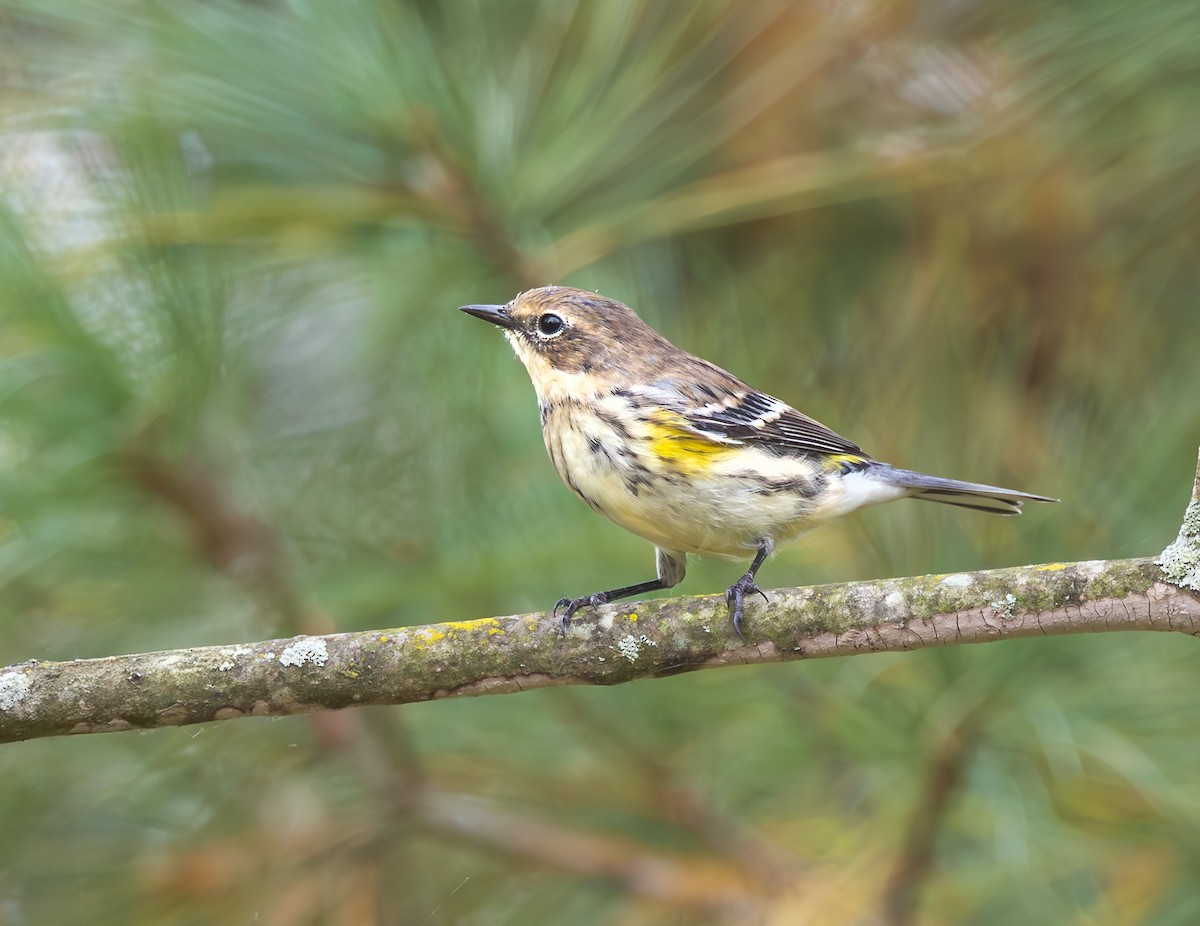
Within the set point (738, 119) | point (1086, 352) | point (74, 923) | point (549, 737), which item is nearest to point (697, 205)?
point (738, 119)

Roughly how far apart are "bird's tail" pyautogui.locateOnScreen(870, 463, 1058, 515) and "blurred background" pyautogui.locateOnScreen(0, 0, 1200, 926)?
41 mm

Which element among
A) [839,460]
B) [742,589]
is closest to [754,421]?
A: [839,460]

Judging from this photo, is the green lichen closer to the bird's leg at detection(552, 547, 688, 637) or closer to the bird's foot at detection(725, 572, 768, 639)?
the bird's foot at detection(725, 572, 768, 639)

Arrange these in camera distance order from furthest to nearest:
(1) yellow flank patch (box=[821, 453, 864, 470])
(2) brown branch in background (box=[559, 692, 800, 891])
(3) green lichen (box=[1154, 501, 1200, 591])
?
(1) yellow flank patch (box=[821, 453, 864, 470]), (2) brown branch in background (box=[559, 692, 800, 891]), (3) green lichen (box=[1154, 501, 1200, 591])

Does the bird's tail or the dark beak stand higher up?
the dark beak

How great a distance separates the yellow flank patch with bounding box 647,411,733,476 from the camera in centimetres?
258

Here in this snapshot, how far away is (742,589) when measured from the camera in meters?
2.17

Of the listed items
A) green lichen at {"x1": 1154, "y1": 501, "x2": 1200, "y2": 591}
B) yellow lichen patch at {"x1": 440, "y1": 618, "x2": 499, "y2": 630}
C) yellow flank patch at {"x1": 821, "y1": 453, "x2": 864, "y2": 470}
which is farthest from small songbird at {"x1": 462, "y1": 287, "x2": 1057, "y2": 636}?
green lichen at {"x1": 1154, "y1": 501, "x2": 1200, "y2": 591}

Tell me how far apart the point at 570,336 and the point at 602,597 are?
22.5 inches

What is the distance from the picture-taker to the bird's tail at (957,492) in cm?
247

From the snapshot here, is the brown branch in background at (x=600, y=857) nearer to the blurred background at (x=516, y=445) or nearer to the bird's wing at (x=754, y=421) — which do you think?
the blurred background at (x=516, y=445)

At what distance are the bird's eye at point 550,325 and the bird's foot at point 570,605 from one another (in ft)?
1.83

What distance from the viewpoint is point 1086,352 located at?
289 cm

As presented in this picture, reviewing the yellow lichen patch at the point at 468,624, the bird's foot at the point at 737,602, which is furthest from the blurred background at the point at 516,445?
the yellow lichen patch at the point at 468,624
